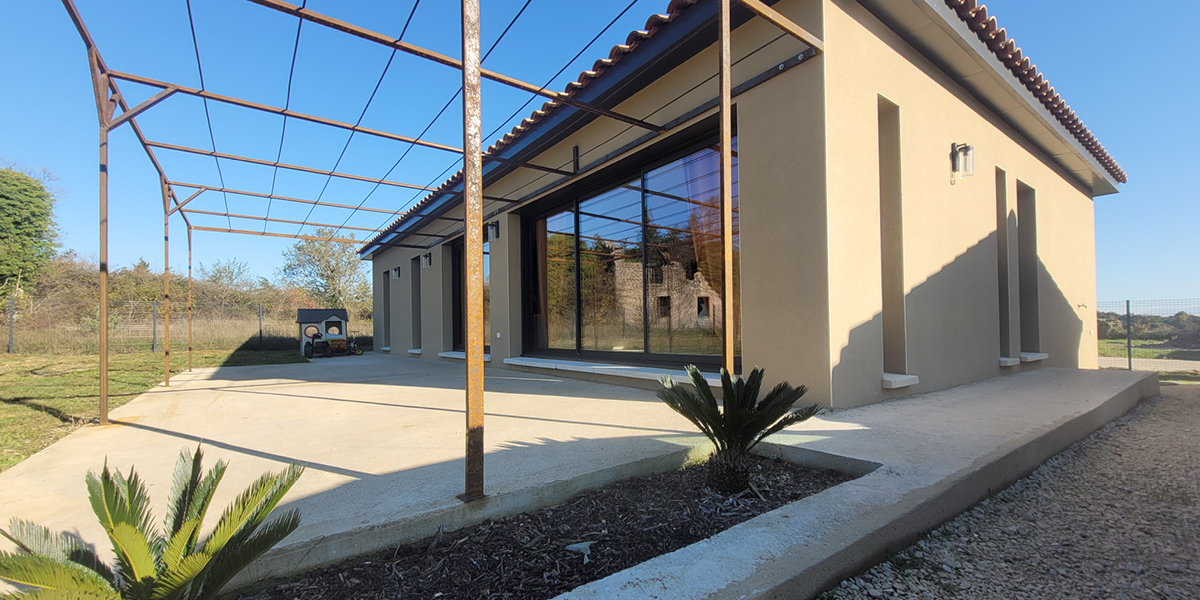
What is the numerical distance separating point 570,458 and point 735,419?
0.98 m

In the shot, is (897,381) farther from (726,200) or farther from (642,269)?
(642,269)

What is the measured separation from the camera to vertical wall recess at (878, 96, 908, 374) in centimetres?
454

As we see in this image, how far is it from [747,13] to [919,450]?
12.1 ft

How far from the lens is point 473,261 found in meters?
2.02

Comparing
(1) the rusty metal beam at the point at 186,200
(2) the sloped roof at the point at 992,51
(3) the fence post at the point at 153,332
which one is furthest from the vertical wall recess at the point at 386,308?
(2) the sloped roof at the point at 992,51

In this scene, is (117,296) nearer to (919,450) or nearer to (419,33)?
(419,33)

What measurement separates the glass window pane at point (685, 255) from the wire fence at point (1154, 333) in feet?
33.2

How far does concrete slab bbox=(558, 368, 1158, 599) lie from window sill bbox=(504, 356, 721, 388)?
5.04 ft

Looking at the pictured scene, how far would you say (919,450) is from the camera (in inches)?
106

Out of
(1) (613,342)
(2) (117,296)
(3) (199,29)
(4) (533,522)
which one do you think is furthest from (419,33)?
(2) (117,296)

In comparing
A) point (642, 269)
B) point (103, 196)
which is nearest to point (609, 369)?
point (642, 269)

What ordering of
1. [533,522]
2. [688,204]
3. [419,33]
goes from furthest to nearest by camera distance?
[688,204], [419,33], [533,522]

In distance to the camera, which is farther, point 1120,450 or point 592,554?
point 1120,450

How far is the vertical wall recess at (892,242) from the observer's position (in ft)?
14.9
